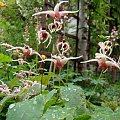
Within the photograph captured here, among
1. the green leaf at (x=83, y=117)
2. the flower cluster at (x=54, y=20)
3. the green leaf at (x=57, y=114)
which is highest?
the flower cluster at (x=54, y=20)

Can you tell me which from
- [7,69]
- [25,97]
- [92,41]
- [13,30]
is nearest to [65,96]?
[25,97]

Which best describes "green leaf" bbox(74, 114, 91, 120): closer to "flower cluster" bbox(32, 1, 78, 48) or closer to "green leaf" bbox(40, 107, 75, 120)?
"green leaf" bbox(40, 107, 75, 120)

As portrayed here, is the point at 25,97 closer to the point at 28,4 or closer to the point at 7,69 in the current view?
the point at 7,69

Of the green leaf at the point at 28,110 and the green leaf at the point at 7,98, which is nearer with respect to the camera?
the green leaf at the point at 28,110

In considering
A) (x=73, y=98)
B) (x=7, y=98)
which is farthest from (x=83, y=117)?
(x=7, y=98)

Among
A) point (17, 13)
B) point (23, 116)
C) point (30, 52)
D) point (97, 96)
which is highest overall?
point (17, 13)

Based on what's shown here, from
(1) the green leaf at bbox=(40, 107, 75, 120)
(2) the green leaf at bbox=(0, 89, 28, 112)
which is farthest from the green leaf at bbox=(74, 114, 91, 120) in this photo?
(2) the green leaf at bbox=(0, 89, 28, 112)

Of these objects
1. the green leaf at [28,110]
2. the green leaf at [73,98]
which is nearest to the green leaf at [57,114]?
the green leaf at [28,110]

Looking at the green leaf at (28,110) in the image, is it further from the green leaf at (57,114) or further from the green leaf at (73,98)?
the green leaf at (73,98)

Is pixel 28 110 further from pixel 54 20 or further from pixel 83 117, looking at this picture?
pixel 54 20

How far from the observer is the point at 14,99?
1188 mm

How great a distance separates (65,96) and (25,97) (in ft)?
0.42

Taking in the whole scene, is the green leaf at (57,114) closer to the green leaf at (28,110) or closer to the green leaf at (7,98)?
the green leaf at (28,110)

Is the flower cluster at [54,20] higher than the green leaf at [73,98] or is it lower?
higher
